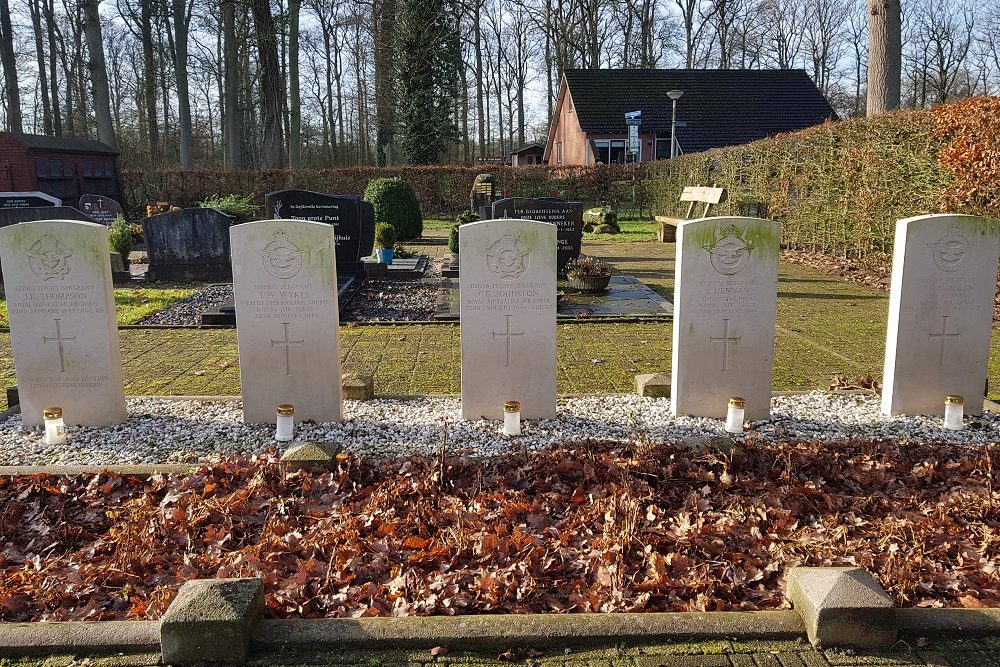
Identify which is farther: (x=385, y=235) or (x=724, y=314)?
(x=385, y=235)

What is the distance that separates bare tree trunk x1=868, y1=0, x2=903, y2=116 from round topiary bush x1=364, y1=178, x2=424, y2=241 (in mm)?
11120

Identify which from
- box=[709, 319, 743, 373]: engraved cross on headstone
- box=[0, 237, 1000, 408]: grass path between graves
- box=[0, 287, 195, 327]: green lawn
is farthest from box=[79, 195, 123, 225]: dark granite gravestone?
box=[709, 319, 743, 373]: engraved cross on headstone

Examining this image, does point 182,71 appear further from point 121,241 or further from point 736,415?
point 736,415

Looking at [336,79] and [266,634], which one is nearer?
[266,634]

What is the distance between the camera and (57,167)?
23.4 m

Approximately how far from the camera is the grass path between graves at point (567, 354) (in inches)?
273

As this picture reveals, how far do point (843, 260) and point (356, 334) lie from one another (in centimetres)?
1017

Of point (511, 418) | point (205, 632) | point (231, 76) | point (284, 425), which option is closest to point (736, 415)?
point (511, 418)

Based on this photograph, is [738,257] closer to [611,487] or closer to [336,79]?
[611,487]

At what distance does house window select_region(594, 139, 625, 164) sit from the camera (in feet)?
117

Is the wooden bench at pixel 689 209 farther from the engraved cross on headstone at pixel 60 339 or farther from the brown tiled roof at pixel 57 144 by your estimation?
the brown tiled roof at pixel 57 144

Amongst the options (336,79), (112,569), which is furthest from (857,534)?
(336,79)

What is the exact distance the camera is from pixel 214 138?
45562 millimetres

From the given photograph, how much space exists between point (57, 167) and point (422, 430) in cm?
2304
